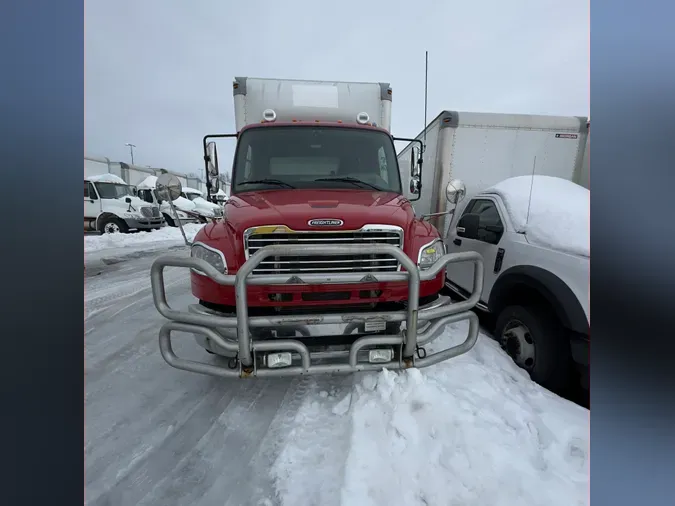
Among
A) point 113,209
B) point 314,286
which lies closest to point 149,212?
point 113,209

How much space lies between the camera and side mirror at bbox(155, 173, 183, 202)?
327cm

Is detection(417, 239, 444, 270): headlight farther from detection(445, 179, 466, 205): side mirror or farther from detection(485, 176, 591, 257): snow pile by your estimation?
detection(445, 179, 466, 205): side mirror

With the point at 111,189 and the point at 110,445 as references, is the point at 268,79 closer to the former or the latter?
the point at 110,445

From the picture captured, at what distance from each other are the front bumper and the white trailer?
14177 millimetres

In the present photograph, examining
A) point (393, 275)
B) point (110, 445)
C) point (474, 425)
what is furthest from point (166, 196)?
point (474, 425)

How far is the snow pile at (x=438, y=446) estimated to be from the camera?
1.83 meters

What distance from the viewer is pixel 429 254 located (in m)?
2.75

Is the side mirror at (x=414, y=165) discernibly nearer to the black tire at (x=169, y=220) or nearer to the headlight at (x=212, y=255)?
the headlight at (x=212, y=255)

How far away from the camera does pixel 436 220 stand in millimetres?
6160

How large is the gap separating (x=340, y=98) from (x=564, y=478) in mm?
4667

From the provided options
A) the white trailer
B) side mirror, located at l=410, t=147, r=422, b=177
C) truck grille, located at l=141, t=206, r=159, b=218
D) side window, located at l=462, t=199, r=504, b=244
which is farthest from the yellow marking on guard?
truck grille, located at l=141, t=206, r=159, b=218

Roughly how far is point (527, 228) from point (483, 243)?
0.63 meters

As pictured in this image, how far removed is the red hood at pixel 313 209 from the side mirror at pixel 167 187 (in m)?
0.63

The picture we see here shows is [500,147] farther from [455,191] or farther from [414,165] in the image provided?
[455,191]
